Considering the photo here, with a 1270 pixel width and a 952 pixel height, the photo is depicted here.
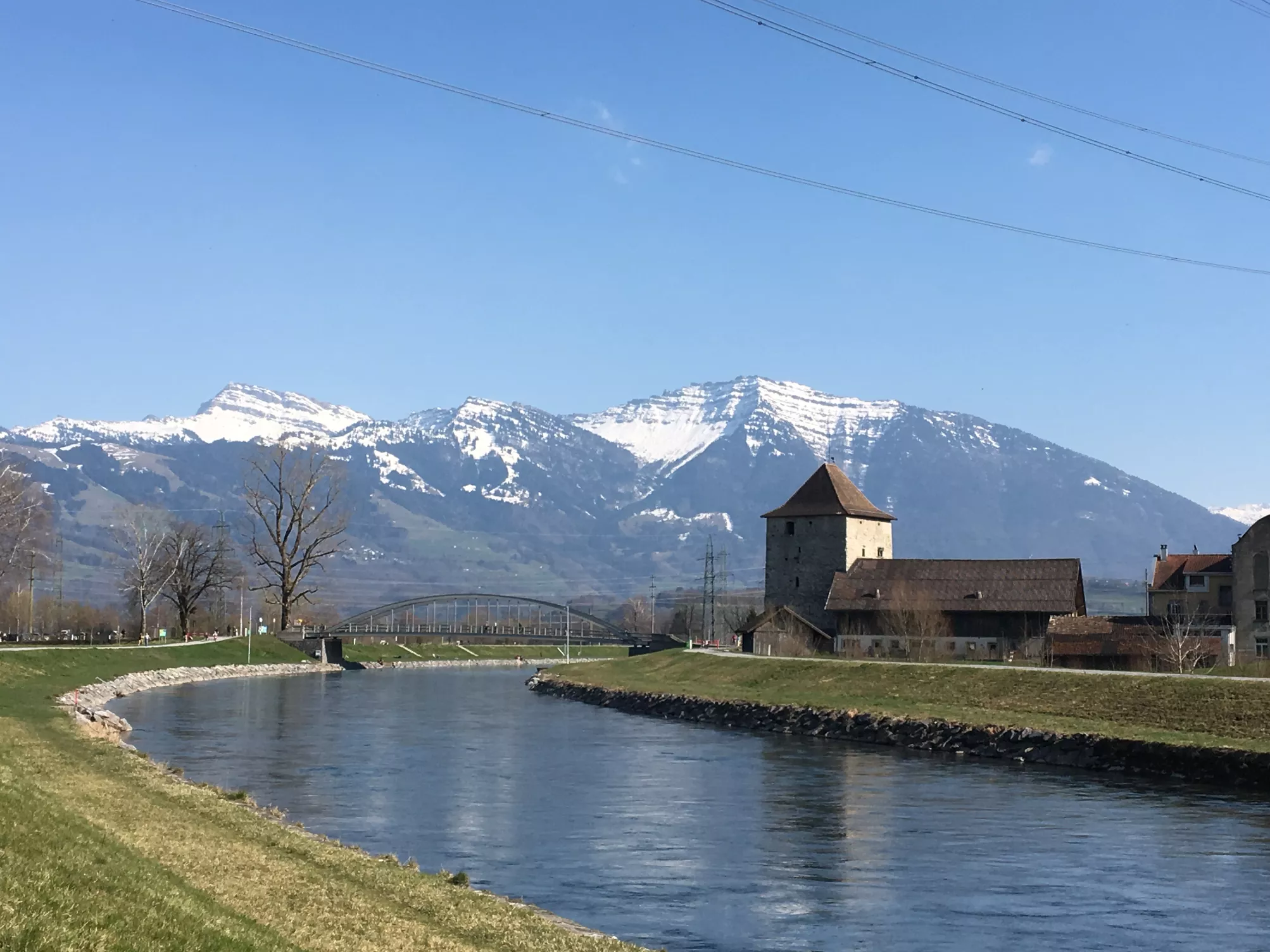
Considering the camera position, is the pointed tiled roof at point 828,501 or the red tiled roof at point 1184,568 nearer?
the red tiled roof at point 1184,568

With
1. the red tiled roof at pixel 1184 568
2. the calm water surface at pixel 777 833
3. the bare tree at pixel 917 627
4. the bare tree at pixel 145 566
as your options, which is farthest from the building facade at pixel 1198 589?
the bare tree at pixel 145 566

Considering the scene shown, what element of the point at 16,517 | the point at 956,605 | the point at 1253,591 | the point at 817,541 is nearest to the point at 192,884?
the point at 1253,591

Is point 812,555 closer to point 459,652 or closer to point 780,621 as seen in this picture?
point 780,621

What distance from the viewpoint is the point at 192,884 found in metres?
20.1

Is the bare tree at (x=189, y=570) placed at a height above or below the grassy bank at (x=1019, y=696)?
above

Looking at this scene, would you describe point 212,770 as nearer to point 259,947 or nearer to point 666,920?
point 666,920

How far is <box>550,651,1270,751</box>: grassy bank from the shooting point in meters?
52.7

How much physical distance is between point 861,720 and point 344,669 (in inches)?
3498

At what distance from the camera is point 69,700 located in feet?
207

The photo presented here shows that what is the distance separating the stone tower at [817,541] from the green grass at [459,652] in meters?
53.1

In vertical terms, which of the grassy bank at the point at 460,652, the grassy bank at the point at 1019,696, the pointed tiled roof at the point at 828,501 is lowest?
the grassy bank at the point at 460,652

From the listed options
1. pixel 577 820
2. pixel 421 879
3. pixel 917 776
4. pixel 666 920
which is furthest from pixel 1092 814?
pixel 421 879

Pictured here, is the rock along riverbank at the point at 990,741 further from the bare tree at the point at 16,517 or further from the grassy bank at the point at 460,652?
the grassy bank at the point at 460,652

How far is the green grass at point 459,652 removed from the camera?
161 m
